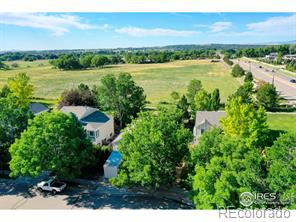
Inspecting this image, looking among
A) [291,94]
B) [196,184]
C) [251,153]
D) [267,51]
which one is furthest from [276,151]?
[267,51]

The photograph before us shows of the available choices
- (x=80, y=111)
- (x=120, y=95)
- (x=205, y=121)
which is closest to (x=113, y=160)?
(x=80, y=111)

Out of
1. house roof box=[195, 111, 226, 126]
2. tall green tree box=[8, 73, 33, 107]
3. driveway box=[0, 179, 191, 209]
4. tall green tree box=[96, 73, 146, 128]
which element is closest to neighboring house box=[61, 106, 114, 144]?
tall green tree box=[96, 73, 146, 128]

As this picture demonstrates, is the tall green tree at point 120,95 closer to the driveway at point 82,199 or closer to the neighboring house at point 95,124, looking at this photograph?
the neighboring house at point 95,124

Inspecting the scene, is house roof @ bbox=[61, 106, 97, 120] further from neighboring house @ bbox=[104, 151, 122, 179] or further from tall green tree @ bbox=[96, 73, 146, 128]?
neighboring house @ bbox=[104, 151, 122, 179]

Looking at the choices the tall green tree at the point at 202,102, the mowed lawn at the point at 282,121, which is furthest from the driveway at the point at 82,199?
the mowed lawn at the point at 282,121
